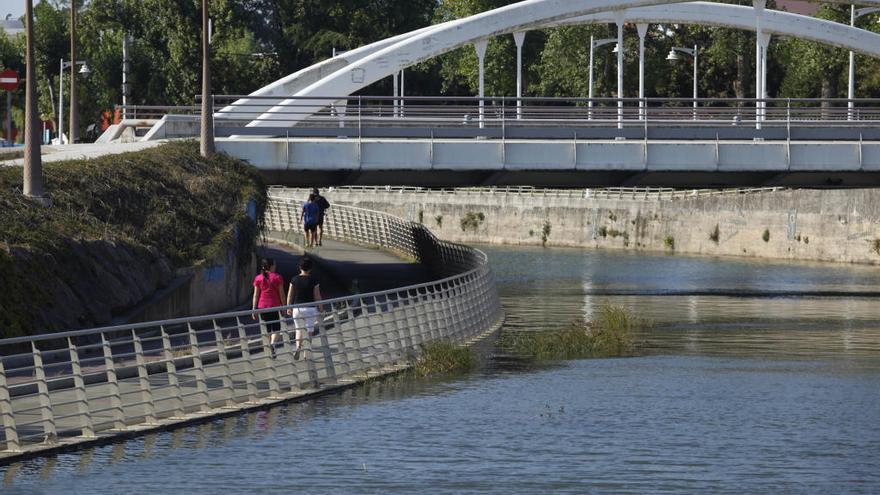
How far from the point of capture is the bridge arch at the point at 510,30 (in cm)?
5459

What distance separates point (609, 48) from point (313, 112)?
184 ft

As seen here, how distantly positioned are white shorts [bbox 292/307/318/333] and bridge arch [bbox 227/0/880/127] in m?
23.4

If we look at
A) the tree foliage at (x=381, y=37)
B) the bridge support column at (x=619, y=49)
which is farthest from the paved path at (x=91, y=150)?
the tree foliage at (x=381, y=37)

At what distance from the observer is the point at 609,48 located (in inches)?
4104

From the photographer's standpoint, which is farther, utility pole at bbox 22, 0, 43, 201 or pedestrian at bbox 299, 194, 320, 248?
pedestrian at bbox 299, 194, 320, 248

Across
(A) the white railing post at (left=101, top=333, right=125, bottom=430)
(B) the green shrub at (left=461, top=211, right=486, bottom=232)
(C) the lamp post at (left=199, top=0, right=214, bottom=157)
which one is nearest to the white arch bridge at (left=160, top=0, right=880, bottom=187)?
(C) the lamp post at (left=199, top=0, right=214, bottom=157)

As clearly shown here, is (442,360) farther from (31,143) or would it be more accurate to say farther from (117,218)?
(117,218)

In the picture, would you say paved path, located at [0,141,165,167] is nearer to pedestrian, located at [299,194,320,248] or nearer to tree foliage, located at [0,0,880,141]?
pedestrian, located at [299,194,320,248]

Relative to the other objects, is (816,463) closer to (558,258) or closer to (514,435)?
(514,435)

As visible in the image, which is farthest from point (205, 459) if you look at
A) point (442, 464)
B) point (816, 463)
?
point (816, 463)

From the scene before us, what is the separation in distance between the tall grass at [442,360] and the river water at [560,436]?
1.37 feet

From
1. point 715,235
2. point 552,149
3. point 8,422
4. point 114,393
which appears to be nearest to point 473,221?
point 715,235

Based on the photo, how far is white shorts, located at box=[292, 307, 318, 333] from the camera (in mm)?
25359

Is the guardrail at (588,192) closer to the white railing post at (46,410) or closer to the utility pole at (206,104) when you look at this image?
the utility pole at (206,104)
